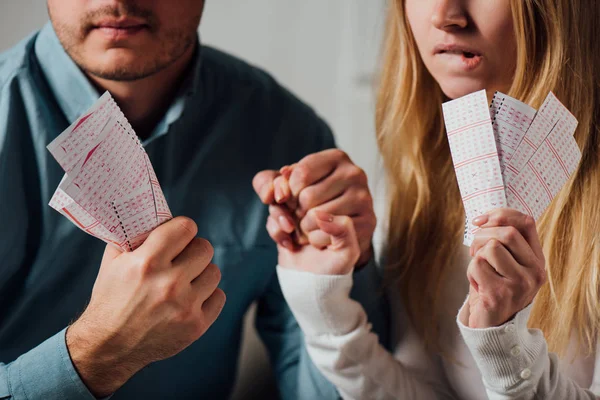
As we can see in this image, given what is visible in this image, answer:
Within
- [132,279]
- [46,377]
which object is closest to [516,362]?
[132,279]

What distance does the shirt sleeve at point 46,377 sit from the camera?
36.1 inches

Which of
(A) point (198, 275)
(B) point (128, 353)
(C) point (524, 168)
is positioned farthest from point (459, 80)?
(B) point (128, 353)

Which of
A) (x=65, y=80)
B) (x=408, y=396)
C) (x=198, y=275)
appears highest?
(x=65, y=80)

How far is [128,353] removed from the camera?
91 cm

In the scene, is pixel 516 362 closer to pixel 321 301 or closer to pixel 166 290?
pixel 321 301

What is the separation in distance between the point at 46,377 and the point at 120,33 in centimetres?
50

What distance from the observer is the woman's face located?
936mm

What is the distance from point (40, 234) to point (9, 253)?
57mm

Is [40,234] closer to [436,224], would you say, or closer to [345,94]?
[436,224]

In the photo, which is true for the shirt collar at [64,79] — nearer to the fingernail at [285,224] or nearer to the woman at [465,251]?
the fingernail at [285,224]

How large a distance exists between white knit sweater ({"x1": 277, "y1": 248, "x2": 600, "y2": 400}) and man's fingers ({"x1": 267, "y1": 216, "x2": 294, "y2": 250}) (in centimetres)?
4

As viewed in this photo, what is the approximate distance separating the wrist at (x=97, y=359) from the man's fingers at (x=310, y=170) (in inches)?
13.2

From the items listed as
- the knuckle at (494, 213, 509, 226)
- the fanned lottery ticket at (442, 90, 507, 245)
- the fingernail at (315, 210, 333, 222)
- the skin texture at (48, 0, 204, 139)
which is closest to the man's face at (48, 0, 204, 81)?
the skin texture at (48, 0, 204, 139)

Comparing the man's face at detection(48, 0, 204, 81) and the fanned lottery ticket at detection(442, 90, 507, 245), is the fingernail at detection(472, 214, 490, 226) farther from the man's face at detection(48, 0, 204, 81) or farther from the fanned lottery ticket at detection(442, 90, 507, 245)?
the man's face at detection(48, 0, 204, 81)
